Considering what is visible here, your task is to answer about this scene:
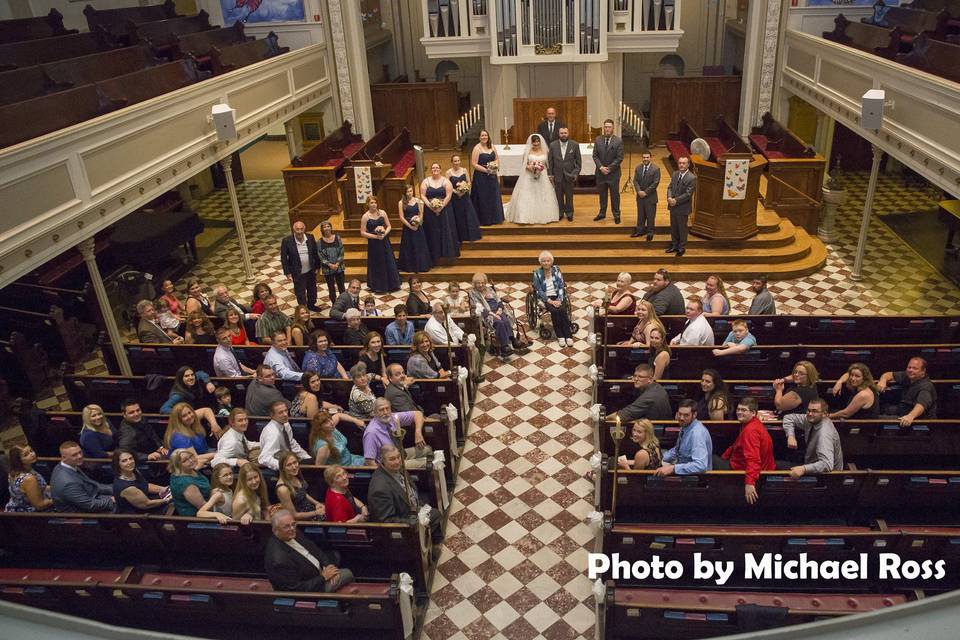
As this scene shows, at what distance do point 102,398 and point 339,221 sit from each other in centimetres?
597

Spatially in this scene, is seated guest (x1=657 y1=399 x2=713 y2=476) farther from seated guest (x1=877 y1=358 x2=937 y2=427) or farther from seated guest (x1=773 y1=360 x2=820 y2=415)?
seated guest (x1=877 y1=358 x2=937 y2=427)

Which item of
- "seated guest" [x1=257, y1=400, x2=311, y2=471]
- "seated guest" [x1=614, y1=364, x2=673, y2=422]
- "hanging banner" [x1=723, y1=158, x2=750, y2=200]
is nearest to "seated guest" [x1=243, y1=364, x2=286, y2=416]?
"seated guest" [x1=257, y1=400, x2=311, y2=471]

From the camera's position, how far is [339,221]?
1295 cm

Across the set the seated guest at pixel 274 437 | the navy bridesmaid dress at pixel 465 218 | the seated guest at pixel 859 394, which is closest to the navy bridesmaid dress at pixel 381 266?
the navy bridesmaid dress at pixel 465 218

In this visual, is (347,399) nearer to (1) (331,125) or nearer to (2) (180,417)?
(2) (180,417)

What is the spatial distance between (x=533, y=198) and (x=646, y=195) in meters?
1.99

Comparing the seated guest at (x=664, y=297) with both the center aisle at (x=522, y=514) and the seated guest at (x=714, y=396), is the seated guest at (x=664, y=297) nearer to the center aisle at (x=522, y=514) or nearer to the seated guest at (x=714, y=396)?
the center aisle at (x=522, y=514)

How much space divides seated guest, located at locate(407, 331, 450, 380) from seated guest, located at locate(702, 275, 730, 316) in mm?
3162

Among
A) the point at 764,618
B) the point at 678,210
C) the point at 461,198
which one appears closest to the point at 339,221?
the point at 461,198

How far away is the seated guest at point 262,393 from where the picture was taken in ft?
22.2

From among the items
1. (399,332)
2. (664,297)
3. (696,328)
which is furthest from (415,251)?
(696,328)

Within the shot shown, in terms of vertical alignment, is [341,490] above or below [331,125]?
below

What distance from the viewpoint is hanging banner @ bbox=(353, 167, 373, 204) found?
11.9 metres

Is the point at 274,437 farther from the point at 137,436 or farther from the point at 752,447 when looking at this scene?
the point at 752,447
